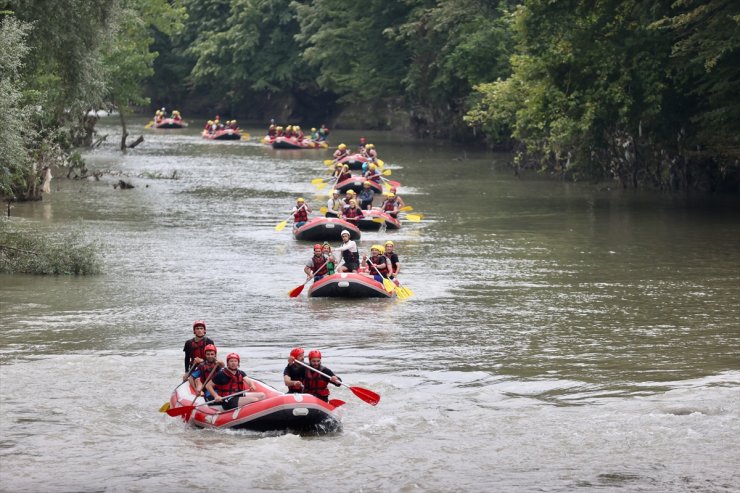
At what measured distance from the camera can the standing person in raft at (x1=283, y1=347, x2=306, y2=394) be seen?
18.7 metres

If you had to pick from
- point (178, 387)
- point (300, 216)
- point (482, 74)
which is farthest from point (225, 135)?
point (178, 387)

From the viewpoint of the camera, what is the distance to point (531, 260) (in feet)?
106

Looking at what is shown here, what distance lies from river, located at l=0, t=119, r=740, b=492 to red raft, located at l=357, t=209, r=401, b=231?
413 mm

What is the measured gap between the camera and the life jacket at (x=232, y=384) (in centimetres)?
1888

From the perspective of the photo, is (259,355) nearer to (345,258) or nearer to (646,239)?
(345,258)

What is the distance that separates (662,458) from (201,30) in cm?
→ 8162

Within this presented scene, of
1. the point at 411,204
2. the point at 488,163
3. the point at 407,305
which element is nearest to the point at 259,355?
the point at 407,305

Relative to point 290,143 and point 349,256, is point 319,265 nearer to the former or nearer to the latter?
point 349,256

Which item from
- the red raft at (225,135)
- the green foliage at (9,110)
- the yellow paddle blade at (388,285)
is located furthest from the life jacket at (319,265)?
the red raft at (225,135)

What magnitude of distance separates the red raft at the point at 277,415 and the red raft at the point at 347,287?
8.68 metres

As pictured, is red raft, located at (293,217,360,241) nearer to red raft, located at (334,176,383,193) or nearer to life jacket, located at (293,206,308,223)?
life jacket, located at (293,206,308,223)

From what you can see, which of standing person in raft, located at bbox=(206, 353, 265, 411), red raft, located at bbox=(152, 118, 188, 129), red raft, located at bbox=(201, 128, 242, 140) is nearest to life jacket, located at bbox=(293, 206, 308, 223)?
standing person in raft, located at bbox=(206, 353, 265, 411)

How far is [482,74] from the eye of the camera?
6206 centimetres

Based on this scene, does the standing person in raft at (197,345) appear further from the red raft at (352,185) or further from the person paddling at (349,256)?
the red raft at (352,185)
